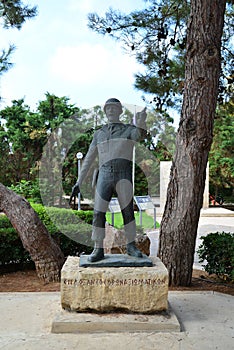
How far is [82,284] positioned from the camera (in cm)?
385

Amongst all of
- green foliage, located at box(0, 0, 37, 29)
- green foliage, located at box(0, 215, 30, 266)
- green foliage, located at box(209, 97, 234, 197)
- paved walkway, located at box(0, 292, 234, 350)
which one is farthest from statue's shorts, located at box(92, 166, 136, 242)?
green foliage, located at box(209, 97, 234, 197)

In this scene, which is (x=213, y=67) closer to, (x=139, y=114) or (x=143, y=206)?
(x=139, y=114)

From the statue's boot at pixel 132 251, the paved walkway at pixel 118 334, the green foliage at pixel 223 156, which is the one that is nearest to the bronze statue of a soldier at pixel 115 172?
the statue's boot at pixel 132 251

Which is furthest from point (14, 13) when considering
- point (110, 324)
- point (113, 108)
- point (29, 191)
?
point (29, 191)

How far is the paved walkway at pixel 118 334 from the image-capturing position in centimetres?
330

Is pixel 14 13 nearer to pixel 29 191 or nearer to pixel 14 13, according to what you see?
pixel 14 13

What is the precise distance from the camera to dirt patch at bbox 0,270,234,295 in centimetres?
535

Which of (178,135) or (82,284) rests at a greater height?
(178,135)

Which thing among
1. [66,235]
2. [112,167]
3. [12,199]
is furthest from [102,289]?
[66,235]

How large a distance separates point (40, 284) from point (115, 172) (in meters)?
2.48

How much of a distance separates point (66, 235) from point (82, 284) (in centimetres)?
297

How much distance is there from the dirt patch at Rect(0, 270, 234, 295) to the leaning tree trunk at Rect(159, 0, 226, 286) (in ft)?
1.56

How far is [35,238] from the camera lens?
5.57m

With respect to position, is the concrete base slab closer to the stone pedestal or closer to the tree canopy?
the stone pedestal
